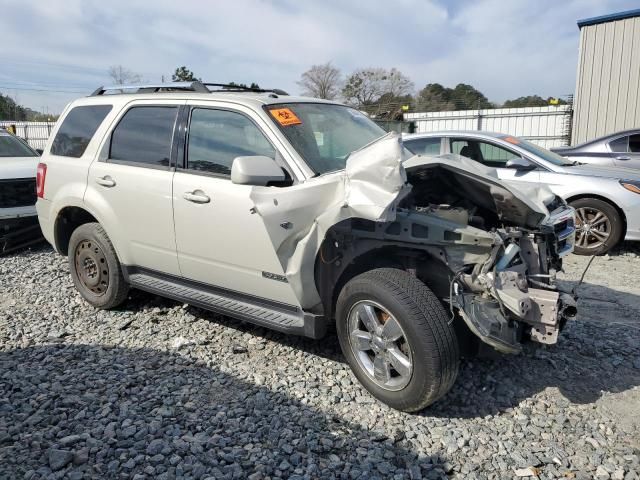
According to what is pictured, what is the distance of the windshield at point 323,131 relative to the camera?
3.62 m

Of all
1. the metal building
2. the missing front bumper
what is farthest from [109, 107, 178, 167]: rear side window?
the metal building

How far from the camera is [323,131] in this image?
3.96 metres

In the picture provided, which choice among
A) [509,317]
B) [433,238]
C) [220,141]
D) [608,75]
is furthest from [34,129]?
[509,317]

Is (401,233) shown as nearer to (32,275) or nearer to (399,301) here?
(399,301)

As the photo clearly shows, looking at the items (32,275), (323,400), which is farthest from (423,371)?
(32,275)

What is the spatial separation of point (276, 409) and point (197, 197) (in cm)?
160

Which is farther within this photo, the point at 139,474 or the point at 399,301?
the point at 399,301

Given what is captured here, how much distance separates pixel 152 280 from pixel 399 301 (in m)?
2.38

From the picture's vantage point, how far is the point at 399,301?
2979mm

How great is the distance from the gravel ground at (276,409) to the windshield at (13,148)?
14.3ft

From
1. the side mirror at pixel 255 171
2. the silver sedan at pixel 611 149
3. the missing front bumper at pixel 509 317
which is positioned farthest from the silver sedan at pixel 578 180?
the side mirror at pixel 255 171

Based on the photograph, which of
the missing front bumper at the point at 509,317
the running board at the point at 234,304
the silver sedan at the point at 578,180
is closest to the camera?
the missing front bumper at the point at 509,317

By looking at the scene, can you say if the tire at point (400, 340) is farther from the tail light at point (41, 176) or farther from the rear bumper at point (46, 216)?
the tail light at point (41, 176)

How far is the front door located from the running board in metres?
0.07
